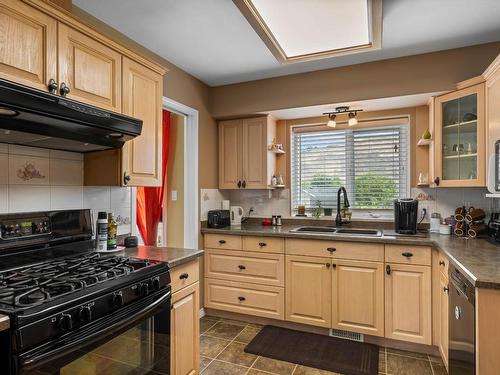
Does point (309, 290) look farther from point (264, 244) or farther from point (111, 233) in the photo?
point (111, 233)

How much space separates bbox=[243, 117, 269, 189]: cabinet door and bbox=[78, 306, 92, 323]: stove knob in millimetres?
2296

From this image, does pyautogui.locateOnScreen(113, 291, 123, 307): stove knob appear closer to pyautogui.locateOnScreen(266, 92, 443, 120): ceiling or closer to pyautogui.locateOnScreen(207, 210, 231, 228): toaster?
pyautogui.locateOnScreen(207, 210, 231, 228): toaster

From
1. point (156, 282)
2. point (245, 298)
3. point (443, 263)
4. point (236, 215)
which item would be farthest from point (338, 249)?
point (156, 282)

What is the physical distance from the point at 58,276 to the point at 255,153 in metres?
2.27

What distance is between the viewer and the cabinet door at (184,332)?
1723 millimetres

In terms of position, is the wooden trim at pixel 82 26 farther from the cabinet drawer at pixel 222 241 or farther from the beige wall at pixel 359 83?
the cabinet drawer at pixel 222 241

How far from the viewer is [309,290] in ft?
8.84

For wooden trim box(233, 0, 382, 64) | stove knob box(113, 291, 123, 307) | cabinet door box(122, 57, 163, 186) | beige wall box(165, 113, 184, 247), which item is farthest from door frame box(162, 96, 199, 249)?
stove knob box(113, 291, 123, 307)

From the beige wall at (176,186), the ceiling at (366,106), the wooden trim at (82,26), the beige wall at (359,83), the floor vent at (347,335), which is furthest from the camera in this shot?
the beige wall at (176,186)

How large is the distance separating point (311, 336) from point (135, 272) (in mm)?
1865

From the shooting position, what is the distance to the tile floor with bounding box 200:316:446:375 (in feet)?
7.07

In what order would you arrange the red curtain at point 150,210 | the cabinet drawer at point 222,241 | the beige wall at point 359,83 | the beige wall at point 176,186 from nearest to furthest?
the beige wall at point 359,83 < the cabinet drawer at point 222,241 < the beige wall at point 176,186 < the red curtain at point 150,210

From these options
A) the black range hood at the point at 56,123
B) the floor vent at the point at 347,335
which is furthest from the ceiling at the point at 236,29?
the floor vent at the point at 347,335

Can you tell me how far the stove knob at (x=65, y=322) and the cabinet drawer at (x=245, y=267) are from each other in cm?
194
